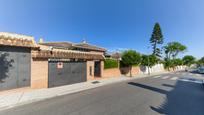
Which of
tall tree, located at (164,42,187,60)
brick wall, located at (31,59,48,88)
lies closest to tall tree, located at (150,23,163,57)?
tall tree, located at (164,42,187,60)

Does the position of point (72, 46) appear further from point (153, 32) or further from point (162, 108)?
point (153, 32)

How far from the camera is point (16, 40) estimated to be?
33.7ft

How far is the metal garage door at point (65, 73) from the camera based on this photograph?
13.0 metres

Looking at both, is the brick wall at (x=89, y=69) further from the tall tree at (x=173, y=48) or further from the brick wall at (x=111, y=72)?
the tall tree at (x=173, y=48)

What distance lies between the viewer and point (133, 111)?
6238 millimetres

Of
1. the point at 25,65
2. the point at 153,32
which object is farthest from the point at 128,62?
the point at 153,32

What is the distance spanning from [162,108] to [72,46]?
2384 cm

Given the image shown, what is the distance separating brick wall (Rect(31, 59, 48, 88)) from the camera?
37.8ft

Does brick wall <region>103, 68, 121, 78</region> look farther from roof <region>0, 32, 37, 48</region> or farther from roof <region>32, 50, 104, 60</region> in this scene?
roof <region>0, 32, 37, 48</region>

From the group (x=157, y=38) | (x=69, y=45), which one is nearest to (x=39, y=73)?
(x=69, y=45)

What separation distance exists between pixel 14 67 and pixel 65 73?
186 inches

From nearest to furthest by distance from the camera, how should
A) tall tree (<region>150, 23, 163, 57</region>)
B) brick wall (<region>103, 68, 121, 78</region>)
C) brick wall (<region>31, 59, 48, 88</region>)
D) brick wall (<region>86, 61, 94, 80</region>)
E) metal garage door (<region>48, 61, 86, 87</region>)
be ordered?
brick wall (<region>31, 59, 48, 88</region>)
metal garage door (<region>48, 61, 86, 87</region>)
brick wall (<region>86, 61, 94, 80</region>)
brick wall (<region>103, 68, 121, 78</region>)
tall tree (<region>150, 23, 163, 57</region>)

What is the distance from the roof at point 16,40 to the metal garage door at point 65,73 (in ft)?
8.79

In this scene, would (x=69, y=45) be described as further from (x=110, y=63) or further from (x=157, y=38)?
(x=157, y=38)
